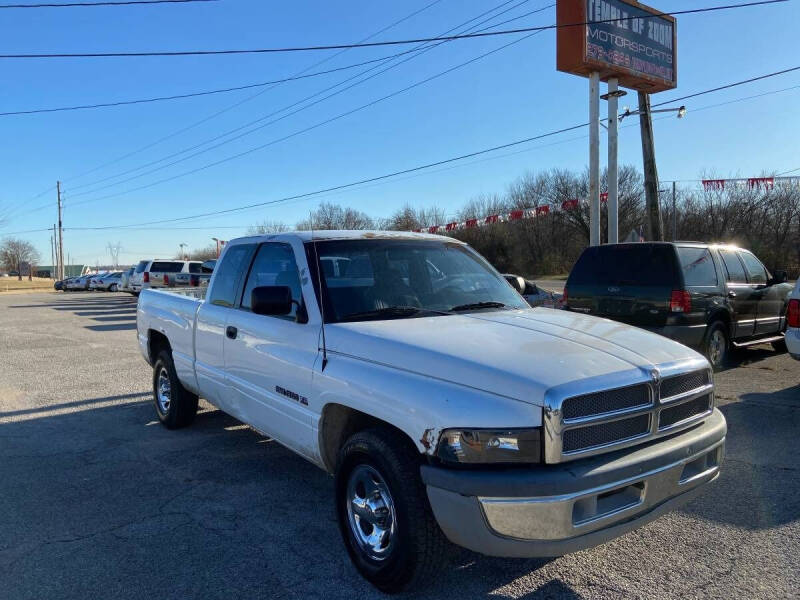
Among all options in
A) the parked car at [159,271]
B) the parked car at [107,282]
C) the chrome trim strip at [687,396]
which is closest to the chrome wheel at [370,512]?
the chrome trim strip at [687,396]

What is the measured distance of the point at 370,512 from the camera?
3.11 m

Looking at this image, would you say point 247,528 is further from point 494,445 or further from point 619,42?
point 619,42

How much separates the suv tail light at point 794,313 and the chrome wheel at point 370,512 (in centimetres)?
624

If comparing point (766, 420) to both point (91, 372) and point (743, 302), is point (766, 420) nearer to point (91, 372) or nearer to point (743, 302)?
point (743, 302)

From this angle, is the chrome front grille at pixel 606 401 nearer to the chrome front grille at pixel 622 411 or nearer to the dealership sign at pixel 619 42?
the chrome front grille at pixel 622 411

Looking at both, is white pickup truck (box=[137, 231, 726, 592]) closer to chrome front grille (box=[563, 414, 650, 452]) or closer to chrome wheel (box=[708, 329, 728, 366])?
chrome front grille (box=[563, 414, 650, 452])

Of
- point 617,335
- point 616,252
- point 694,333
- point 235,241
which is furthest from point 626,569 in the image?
point 616,252

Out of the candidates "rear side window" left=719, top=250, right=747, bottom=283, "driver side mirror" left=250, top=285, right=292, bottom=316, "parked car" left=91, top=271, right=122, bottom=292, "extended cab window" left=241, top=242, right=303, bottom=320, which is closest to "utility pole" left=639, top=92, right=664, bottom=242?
"rear side window" left=719, top=250, right=747, bottom=283

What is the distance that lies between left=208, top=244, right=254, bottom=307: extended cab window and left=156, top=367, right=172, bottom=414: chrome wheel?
152 centimetres

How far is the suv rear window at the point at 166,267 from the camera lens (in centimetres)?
2817

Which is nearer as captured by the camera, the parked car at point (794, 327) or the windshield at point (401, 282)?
the windshield at point (401, 282)

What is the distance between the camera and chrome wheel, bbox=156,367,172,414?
20.2 ft

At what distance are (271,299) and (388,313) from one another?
0.71 metres

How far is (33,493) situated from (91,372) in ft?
17.5
